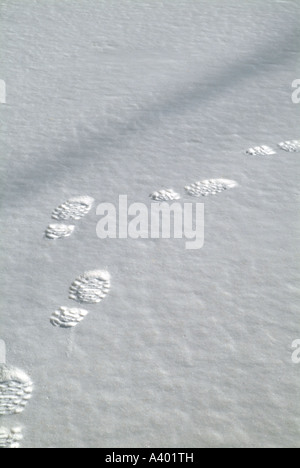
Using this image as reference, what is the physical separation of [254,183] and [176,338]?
1.69 feet

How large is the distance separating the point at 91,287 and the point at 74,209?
0.84 ft

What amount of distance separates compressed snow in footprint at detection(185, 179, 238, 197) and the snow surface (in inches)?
0.7

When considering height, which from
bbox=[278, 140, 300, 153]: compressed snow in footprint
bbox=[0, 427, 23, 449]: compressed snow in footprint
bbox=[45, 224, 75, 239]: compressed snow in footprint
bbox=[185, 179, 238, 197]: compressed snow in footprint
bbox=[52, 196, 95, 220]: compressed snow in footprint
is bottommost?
bbox=[0, 427, 23, 449]: compressed snow in footprint

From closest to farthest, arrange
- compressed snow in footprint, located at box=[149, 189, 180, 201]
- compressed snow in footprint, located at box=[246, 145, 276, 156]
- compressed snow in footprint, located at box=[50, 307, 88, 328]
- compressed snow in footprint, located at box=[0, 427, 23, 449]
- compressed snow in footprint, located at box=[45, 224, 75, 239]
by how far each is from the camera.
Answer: compressed snow in footprint, located at box=[0, 427, 23, 449], compressed snow in footprint, located at box=[50, 307, 88, 328], compressed snow in footprint, located at box=[45, 224, 75, 239], compressed snow in footprint, located at box=[149, 189, 180, 201], compressed snow in footprint, located at box=[246, 145, 276, 156]

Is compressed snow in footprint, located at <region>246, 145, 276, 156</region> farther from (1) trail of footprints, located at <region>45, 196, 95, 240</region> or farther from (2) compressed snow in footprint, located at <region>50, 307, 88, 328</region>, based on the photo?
(2) compressed snow in footprint, located at <region>50, 307, 88, 328</region>

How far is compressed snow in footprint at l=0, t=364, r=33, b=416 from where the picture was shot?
32.9 inches

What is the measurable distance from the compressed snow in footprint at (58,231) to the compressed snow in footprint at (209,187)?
0.28 m

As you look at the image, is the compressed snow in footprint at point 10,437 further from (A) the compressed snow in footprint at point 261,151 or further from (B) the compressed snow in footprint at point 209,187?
(A) the compressed snow in footprint at point 261,151

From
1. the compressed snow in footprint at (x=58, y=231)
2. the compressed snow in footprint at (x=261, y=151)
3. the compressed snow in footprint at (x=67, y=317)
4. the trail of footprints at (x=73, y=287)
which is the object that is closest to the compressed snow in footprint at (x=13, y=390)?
the trail of footprints at (x=73, y=287)

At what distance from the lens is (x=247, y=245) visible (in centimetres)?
116

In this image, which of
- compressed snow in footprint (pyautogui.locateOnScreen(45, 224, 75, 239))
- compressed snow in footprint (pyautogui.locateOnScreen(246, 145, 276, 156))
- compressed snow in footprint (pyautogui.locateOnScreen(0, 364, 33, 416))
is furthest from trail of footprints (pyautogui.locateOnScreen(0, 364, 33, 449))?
compressed snow in footprint (pyautogui.locateOnScreen(246, 145, 276, 156))

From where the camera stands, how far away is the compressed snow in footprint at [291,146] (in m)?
1.47
